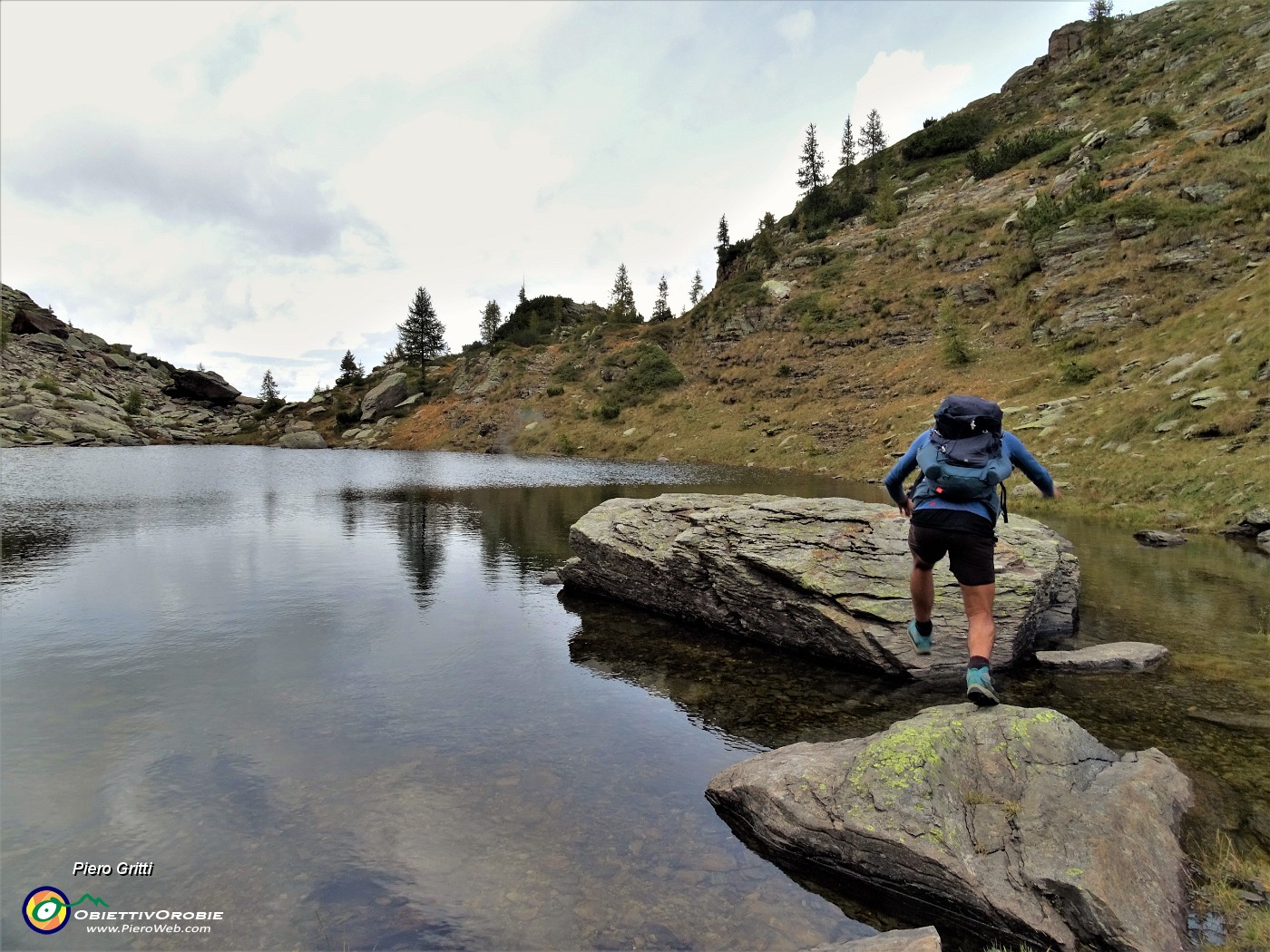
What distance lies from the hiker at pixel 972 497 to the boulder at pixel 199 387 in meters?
180

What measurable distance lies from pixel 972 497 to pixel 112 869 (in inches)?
390

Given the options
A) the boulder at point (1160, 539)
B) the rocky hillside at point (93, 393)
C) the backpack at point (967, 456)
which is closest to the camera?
the backpack at point (967, 456)

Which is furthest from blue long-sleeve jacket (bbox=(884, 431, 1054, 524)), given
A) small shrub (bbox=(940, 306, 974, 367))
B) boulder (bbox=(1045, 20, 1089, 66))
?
boulder (bbox=(1045, 20, 1089, 66))

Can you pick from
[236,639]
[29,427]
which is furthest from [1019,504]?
[29,427]

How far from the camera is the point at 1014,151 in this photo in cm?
8625

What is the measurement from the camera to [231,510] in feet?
100

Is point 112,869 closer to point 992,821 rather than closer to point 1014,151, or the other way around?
point 992,821

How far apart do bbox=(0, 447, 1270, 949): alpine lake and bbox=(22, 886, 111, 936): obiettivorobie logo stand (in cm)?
7

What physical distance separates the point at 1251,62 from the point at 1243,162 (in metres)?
37.9

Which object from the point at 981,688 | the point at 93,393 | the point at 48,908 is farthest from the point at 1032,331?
the point at 93,393

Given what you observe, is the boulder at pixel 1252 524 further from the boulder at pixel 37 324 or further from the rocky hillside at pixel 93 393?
the boulder at pixel 37 324

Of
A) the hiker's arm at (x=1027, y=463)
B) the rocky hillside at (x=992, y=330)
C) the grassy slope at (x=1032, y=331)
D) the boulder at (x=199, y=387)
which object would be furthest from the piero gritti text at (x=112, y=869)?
the boulder at (x=199, y=387)

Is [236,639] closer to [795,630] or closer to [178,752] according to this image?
[178,752]

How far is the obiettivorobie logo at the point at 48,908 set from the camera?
5.30 m
